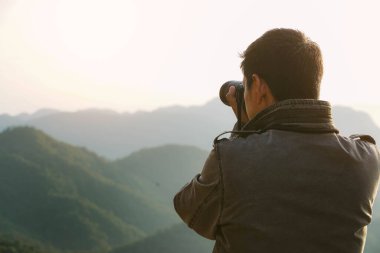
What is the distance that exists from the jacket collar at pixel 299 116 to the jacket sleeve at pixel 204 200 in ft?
0.76

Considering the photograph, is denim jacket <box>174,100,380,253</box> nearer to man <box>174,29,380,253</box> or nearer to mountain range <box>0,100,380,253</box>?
man <box>174,29,380,253</box>

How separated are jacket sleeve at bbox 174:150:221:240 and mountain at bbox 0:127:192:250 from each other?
149 feet

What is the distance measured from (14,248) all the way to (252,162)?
2788 cm

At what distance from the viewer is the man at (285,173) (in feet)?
5.26

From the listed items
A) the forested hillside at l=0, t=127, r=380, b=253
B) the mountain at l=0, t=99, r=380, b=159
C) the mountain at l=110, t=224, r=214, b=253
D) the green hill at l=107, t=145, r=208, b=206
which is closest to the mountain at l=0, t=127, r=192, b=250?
the forested hillside at l=0, t=127, r=380, b=253

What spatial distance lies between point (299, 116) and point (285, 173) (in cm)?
22

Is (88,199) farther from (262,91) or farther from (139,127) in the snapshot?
(139,127)

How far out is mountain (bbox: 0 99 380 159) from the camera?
14938 centimetres

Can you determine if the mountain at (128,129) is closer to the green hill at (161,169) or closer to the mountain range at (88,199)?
the green hill at (161,169)

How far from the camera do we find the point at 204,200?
174 centimetres

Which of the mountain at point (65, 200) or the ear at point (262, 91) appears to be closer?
the ear at point (262, 91)

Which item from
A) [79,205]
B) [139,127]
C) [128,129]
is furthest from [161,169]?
[139,127]

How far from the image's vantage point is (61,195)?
52.1 m

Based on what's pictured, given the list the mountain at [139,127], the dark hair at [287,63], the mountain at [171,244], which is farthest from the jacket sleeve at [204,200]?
the mountain at [139,127]
